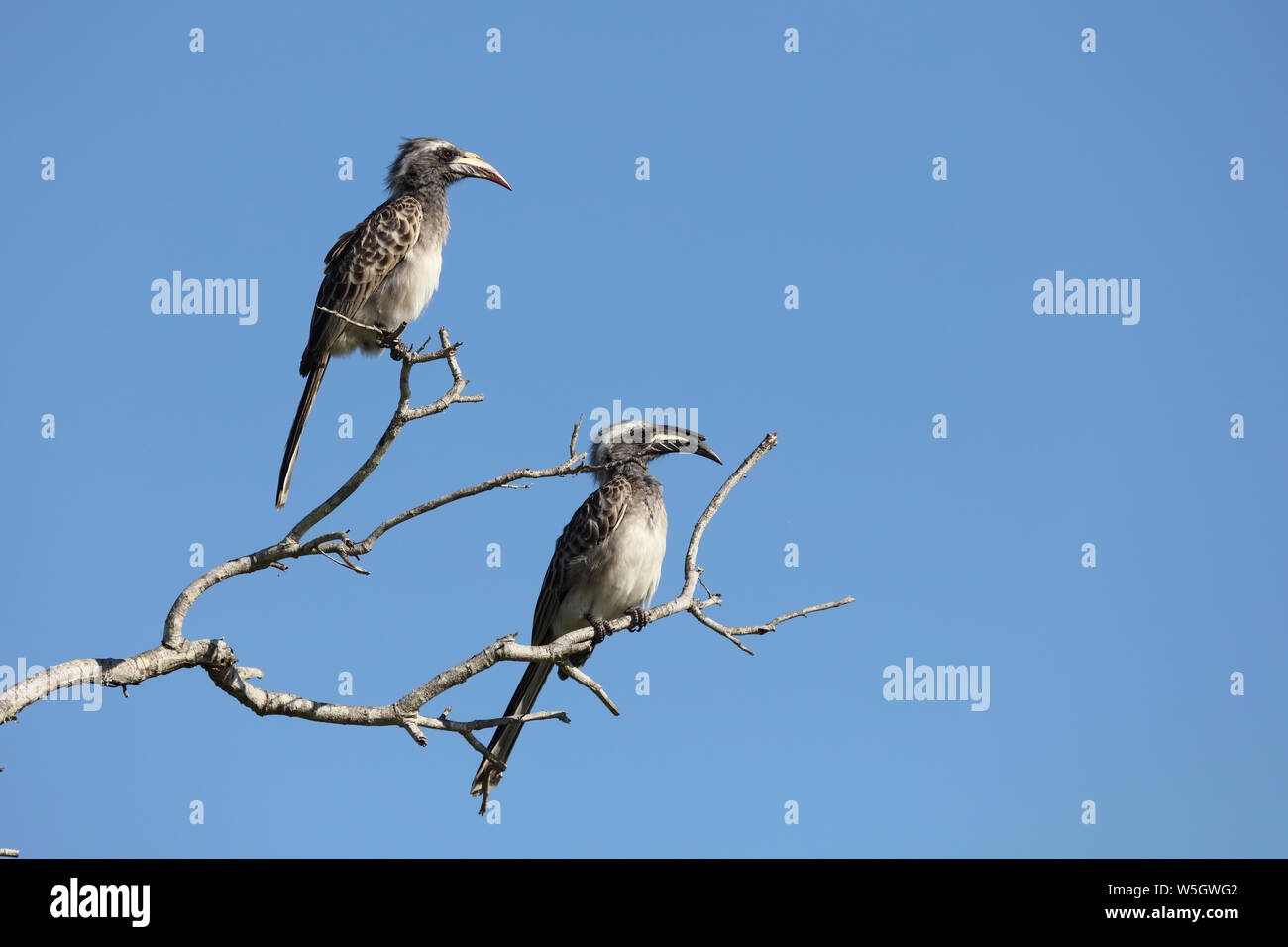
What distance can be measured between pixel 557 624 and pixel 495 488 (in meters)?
2.54

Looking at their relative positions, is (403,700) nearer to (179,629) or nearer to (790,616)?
(179,629)

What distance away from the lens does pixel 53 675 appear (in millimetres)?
5566

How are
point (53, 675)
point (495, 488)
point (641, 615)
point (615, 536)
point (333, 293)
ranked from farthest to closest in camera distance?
point (333, 293) → point (615, 536) → point (641, 615) → point (495, 488) → point (53, 675)

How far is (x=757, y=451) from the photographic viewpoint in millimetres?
7094

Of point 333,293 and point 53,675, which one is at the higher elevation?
point 333,293

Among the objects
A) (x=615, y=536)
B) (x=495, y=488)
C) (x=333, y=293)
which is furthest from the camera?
(x=333, y=293)

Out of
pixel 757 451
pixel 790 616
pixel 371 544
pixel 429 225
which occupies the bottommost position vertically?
pixel 790 616

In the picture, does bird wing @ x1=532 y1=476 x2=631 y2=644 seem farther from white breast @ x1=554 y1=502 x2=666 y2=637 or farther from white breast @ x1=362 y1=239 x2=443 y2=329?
white breast @ x1=362 y1=239 x2=443 y2=329

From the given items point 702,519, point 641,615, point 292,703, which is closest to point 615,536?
point 641,615

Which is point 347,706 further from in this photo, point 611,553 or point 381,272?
point 381,272

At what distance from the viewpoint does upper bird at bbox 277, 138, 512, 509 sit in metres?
9.09

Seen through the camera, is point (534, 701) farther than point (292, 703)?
Yes

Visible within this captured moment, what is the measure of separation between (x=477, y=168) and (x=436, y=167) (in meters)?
0.33

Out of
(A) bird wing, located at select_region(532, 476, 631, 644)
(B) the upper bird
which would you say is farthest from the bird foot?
(B) the upper bird
